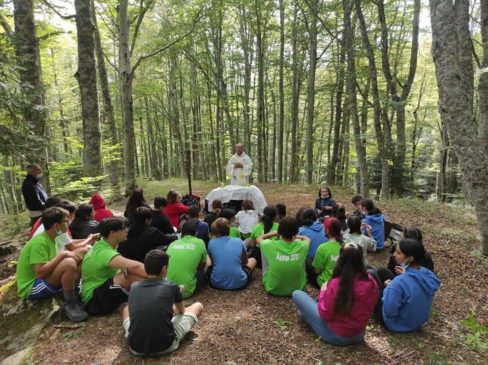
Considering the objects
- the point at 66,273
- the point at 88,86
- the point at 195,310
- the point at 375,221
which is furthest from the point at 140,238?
the point at 88,86

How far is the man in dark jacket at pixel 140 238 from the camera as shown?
4.54 m

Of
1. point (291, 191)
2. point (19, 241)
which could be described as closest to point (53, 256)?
point (19, 241)

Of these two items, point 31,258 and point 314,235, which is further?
point 314,235

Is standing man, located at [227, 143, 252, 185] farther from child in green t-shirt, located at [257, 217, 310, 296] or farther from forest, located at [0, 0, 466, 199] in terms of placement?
child in green t-shirt, located at [257, 217, 310, 296]

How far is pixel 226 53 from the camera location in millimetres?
20688

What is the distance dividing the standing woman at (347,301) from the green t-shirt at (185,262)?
1805 mm

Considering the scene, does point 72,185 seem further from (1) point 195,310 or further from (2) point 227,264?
(1) point 195,310

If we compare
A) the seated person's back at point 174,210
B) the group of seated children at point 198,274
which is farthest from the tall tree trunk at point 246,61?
the group of seated children at point 198,274

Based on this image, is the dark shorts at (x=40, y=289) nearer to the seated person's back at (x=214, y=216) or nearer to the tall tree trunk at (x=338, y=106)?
the seated person's back at (x=214, y=216)

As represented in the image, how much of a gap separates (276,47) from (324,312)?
2145 cm

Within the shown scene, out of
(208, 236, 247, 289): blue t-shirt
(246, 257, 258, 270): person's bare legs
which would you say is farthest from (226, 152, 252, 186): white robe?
(208, 236, 247, 289): blue t-shirt

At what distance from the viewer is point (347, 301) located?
305 cm

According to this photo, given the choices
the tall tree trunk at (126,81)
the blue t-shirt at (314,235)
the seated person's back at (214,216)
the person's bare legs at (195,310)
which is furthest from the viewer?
the tall tree trunk at (126,81)

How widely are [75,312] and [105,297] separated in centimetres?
42
